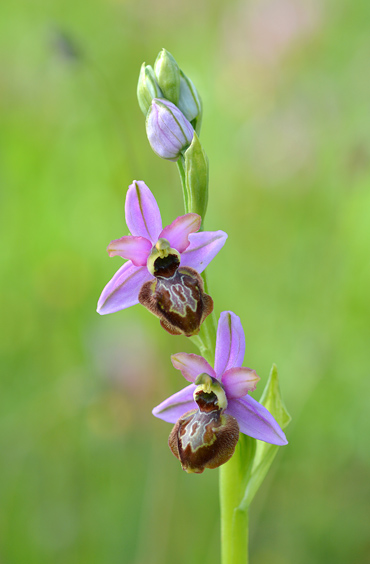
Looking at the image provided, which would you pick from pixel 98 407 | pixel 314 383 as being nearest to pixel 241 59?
pixel 314 383

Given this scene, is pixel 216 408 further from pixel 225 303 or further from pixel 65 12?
pixel 65 12

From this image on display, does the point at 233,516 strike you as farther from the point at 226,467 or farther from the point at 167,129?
the point at 167,129

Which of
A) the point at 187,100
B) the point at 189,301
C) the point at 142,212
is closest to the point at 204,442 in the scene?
the point at 189,301

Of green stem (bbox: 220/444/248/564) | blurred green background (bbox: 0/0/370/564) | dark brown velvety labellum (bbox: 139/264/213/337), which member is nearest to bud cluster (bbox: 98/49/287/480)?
dark brown velvety labellum (bbox: 139/264/213/337)

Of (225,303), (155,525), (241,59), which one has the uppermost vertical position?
(241,59)

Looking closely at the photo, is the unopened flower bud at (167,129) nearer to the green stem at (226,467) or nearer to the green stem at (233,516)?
the green stem at (226,467)
